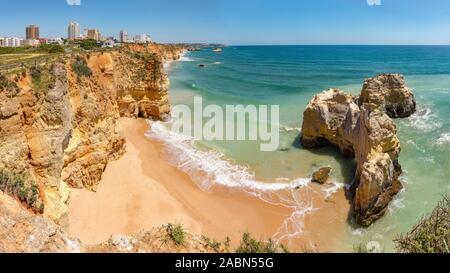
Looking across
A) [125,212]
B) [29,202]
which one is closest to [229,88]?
[125,212]

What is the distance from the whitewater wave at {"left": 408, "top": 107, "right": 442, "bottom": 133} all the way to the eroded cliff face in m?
21.7

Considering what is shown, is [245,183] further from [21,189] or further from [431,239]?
[431,239]

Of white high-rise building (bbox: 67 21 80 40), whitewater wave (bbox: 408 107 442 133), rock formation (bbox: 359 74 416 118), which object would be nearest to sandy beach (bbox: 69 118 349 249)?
whitewater wave (bbox: 408 107 442 133)

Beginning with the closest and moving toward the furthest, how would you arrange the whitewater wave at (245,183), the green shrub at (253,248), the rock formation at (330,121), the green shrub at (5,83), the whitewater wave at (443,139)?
1. the green shrub at (253,248)
2. the green shrub at (5,83)
3. the whitewater wave at (245,183)
4. the rock formation at (330,121)
5. the whitewater wave at (443,139)

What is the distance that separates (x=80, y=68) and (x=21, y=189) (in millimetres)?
9593

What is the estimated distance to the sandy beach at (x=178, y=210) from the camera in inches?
539

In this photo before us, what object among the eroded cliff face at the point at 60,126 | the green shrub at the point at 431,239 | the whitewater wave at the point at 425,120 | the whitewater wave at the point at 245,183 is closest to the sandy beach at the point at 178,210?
the whitewater wave at the point at 245,183

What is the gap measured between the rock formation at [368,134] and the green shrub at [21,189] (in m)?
12.4

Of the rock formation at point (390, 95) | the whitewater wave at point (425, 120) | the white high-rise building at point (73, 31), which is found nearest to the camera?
the whitewater wave at point (425, 120)

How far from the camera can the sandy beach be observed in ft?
44.9

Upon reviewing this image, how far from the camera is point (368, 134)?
16438mm

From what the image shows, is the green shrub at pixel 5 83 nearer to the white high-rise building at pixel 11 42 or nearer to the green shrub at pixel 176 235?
the green shrub at pixel 176 235

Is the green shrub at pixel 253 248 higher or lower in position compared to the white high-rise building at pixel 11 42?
lower

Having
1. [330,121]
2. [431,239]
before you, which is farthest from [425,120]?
[431,239]
